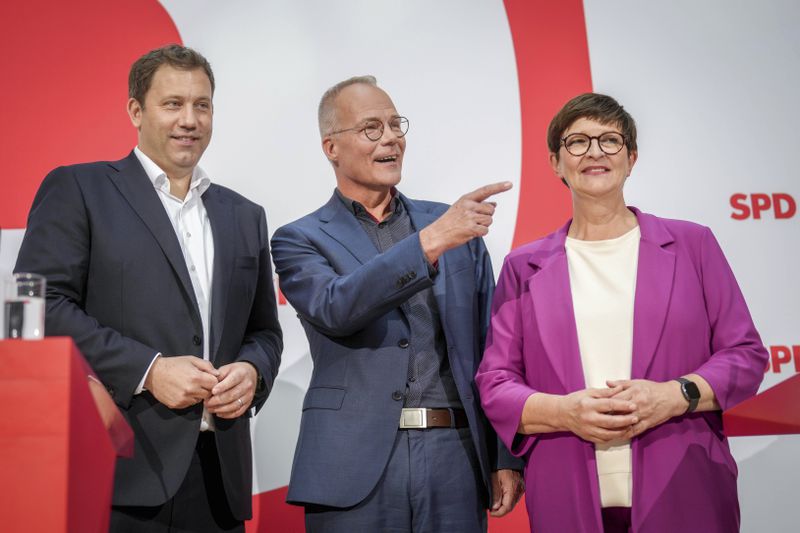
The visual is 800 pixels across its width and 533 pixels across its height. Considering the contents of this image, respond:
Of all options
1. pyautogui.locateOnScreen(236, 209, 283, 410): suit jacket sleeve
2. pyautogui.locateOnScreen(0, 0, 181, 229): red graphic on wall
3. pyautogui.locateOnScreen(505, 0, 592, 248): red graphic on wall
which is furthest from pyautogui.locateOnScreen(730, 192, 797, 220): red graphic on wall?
pyautogui.locateOnScreen(0, 0, 181, 229): red graphic on wall

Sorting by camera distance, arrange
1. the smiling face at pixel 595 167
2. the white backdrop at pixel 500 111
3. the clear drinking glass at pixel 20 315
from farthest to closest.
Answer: the white backdrop at pixel 500 111
the smiling face at pixel 595 167
the clear drinking glass at pixel 20 315

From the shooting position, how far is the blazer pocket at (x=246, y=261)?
2758 millimetres

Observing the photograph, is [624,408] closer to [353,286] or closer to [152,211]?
[353,286]

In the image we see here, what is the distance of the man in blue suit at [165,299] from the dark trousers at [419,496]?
0.33 meters

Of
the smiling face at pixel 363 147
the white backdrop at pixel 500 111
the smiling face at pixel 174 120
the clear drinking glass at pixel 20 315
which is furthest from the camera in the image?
the white backdrop at pixel 500 111

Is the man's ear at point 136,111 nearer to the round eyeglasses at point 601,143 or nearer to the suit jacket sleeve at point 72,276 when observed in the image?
the suit jacket sleeve at point 72,276

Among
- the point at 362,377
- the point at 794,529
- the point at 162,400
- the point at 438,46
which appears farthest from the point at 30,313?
the point at 794,529

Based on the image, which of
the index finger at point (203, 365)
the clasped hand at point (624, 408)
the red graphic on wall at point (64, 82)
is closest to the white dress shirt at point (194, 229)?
the index finger at point (203, 365)

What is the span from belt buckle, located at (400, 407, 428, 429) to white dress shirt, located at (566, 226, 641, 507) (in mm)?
486

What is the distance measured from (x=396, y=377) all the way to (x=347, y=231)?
1.71 feet

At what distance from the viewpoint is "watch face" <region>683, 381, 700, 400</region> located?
2256mm

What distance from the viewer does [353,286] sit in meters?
2.52

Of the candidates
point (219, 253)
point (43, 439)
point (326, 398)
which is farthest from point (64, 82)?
point (43, 439)

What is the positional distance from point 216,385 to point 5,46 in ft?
6.27
